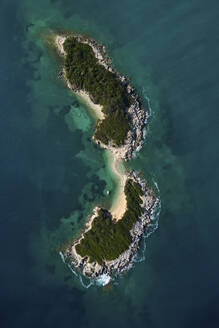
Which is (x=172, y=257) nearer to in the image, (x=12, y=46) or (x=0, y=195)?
(x=0, y=195)

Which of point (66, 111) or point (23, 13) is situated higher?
point (23, 13)

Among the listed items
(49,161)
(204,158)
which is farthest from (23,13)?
(204,158)

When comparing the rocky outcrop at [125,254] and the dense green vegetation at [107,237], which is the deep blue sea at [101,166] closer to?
the rocky outcrop at [125,254]

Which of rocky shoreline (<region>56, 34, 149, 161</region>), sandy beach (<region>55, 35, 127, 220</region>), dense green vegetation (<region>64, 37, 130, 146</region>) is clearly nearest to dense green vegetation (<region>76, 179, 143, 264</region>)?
sandy beach (<region>55, 35, 127, 220</region>)

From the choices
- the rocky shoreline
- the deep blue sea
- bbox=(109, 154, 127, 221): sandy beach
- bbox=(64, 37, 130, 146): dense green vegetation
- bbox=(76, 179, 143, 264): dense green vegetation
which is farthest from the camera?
the rocky shoreline

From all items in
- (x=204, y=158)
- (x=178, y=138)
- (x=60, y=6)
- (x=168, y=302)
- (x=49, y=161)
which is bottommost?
(x=168, y=302)

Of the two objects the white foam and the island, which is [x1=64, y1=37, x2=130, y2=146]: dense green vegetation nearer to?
the island
